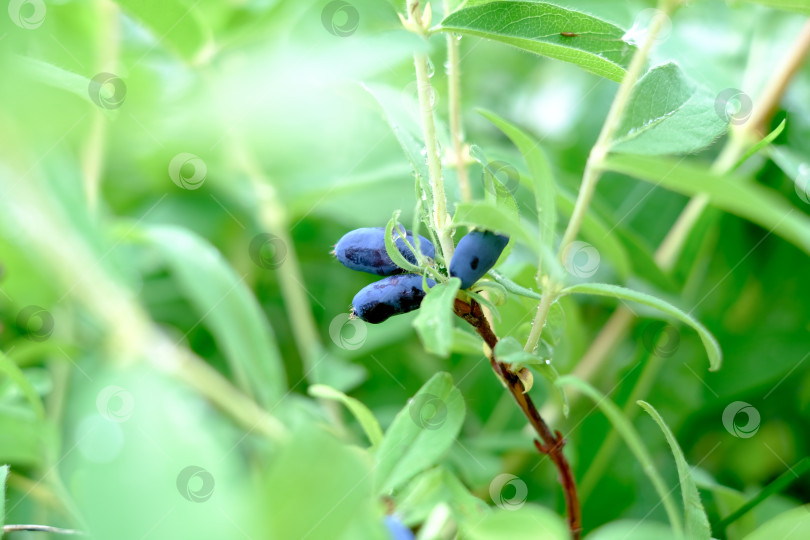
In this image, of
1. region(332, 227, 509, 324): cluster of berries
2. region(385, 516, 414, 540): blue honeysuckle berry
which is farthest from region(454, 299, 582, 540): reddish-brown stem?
region(385, 516, 414, 540): blue honeysuckle berry

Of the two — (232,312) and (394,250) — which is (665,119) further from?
(232,312)

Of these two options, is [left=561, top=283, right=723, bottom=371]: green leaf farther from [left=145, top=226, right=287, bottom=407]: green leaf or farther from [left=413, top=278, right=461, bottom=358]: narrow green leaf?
[left=145, top=226, right=287, bottom=407]: green leaf

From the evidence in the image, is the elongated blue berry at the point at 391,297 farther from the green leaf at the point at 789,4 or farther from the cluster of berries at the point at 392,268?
the green leaf at the point at 789,4

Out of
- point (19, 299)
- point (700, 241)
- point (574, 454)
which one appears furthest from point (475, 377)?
point (19, 299)

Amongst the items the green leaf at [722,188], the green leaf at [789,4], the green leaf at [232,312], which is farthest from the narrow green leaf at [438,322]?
the green leaf at [232,312]

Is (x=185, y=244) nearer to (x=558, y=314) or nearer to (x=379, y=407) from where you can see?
(x=379, y=407)
